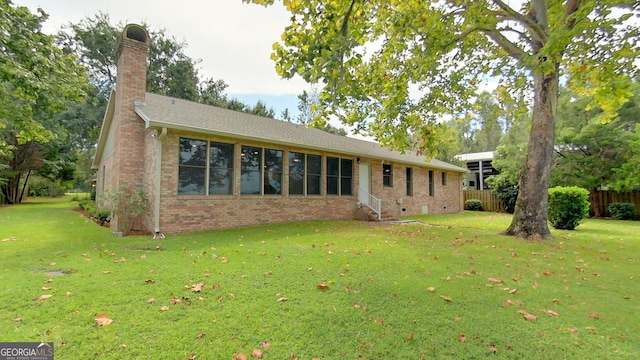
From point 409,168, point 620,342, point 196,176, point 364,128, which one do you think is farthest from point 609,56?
point 196,176

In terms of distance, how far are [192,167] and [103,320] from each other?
666cm

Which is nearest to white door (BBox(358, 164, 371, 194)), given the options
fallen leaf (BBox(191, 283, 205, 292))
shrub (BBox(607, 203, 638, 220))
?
fallen leaf (BBox(191, 283, 205, 292))

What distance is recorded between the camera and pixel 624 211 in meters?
15.3

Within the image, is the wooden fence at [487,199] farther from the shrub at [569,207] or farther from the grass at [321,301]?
the grass at [321,301]

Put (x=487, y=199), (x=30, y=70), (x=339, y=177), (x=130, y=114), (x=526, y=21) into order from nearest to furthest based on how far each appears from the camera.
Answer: (x=526, y=21) → (x=30, y=70) → (x=130, y=114) → (x=339, y=177) → (x=487, y=199)

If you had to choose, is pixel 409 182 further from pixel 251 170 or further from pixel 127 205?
pixel 127 205

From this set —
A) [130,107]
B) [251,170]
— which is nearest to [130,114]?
[130,107]

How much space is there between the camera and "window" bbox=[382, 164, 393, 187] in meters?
15.3

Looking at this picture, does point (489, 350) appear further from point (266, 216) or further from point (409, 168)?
point (409, 168)

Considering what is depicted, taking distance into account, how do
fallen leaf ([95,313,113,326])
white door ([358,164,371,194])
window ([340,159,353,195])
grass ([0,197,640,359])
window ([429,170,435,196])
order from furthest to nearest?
1. window ([429,170,435,196])
2. white door ([358,164,371,194])
3. window ([340,159,353,195])
4. fallen leaf ([95,313,113,326])
5. grass ([0,197,640,359])

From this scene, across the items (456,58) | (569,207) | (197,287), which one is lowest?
(197,287)

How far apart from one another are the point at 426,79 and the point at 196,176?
8.35m

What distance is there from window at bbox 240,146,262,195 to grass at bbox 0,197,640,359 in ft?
12.0

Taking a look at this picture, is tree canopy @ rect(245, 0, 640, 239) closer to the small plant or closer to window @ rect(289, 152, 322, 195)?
window @ rect(289, 152, 322, 195)
